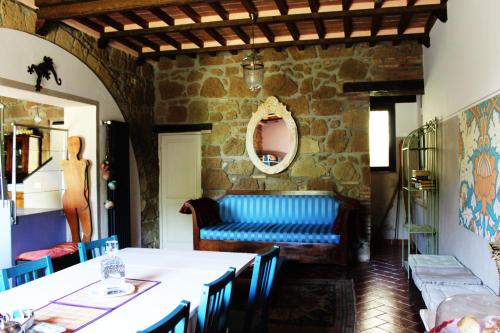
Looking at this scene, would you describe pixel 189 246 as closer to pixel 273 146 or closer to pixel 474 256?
pixel 273 146

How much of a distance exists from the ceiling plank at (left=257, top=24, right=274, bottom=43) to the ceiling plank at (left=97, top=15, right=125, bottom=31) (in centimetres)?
170

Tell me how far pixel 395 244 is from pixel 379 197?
86 centimetres

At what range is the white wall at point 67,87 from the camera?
376cm

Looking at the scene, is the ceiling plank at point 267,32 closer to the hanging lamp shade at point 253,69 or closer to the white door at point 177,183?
the hanging lamp shade at point 253,69

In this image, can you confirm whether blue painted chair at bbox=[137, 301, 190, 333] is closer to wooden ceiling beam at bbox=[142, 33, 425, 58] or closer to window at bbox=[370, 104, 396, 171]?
wooden ceiling beam at bbox=[142, 33, 425, 58]

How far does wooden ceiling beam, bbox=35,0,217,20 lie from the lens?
3.98 m

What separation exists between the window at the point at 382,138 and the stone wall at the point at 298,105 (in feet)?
5.15

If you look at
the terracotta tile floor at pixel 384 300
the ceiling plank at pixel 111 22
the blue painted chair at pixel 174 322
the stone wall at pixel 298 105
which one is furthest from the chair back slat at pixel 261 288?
the ceiling plank at pixel 111 22

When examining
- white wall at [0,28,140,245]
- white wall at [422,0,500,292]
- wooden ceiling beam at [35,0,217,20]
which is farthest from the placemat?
wooden ceiling beam at [35,0,217,20]

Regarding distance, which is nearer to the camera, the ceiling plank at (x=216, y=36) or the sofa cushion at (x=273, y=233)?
the sofa cushion at (x=273, y=233)

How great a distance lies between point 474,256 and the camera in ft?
10.6

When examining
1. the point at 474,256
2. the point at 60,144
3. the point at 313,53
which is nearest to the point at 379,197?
the point at 313,53

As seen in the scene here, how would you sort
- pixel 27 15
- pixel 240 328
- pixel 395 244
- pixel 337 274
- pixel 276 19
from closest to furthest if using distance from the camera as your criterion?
1. pixel 240 328
2. pixel 27 15
3. pixel 276 19
4. pixel 337 274
5. pixel 395 244

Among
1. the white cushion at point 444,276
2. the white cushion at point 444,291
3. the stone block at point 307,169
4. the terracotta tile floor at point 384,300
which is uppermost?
the stone block at point 307,169
